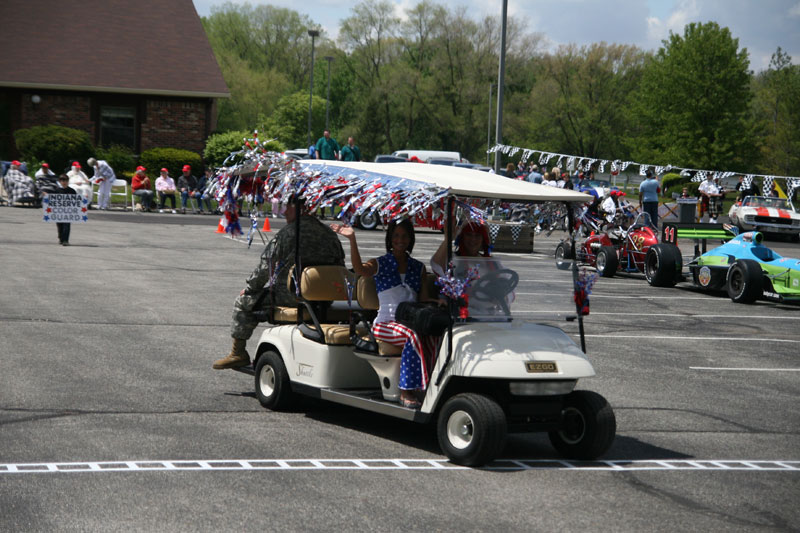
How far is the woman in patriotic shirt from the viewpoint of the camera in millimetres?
7562

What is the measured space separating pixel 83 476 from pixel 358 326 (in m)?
2.58

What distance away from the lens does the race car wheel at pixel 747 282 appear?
17.3 meters

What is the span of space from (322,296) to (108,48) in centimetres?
3820

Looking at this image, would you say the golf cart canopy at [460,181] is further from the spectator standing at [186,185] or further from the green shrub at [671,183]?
the green shrub at [671,183]

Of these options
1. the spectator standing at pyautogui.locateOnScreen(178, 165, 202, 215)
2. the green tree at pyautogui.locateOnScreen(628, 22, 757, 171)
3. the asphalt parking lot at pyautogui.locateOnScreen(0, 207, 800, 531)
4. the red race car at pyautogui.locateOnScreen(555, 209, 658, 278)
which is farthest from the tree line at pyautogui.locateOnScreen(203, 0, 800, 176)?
the asphalt parking lot at pyautogui.locateOnScreen(0, 207, 800, 531)

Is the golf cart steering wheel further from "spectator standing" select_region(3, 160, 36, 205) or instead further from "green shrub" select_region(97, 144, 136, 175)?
"green shrub" select_region(97, 144, 136, 175)

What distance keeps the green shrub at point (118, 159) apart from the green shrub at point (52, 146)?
30.2 inches

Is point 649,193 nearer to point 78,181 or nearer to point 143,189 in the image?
point 143,189

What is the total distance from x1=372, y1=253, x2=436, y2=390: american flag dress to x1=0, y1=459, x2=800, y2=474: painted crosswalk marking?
0.66m

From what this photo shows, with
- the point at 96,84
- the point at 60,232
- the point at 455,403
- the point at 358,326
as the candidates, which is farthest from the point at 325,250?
the point at 96,84

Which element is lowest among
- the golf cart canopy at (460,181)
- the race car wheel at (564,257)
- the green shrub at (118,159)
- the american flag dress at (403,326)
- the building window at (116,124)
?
the american flag dress at (403,326)

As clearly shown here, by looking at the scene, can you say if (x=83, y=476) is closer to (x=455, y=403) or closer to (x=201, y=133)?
(x=455, y=403)

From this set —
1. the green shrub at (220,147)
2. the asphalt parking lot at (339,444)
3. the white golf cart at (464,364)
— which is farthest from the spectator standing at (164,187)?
the white golf cart at (464,364)

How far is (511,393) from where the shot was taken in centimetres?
711
